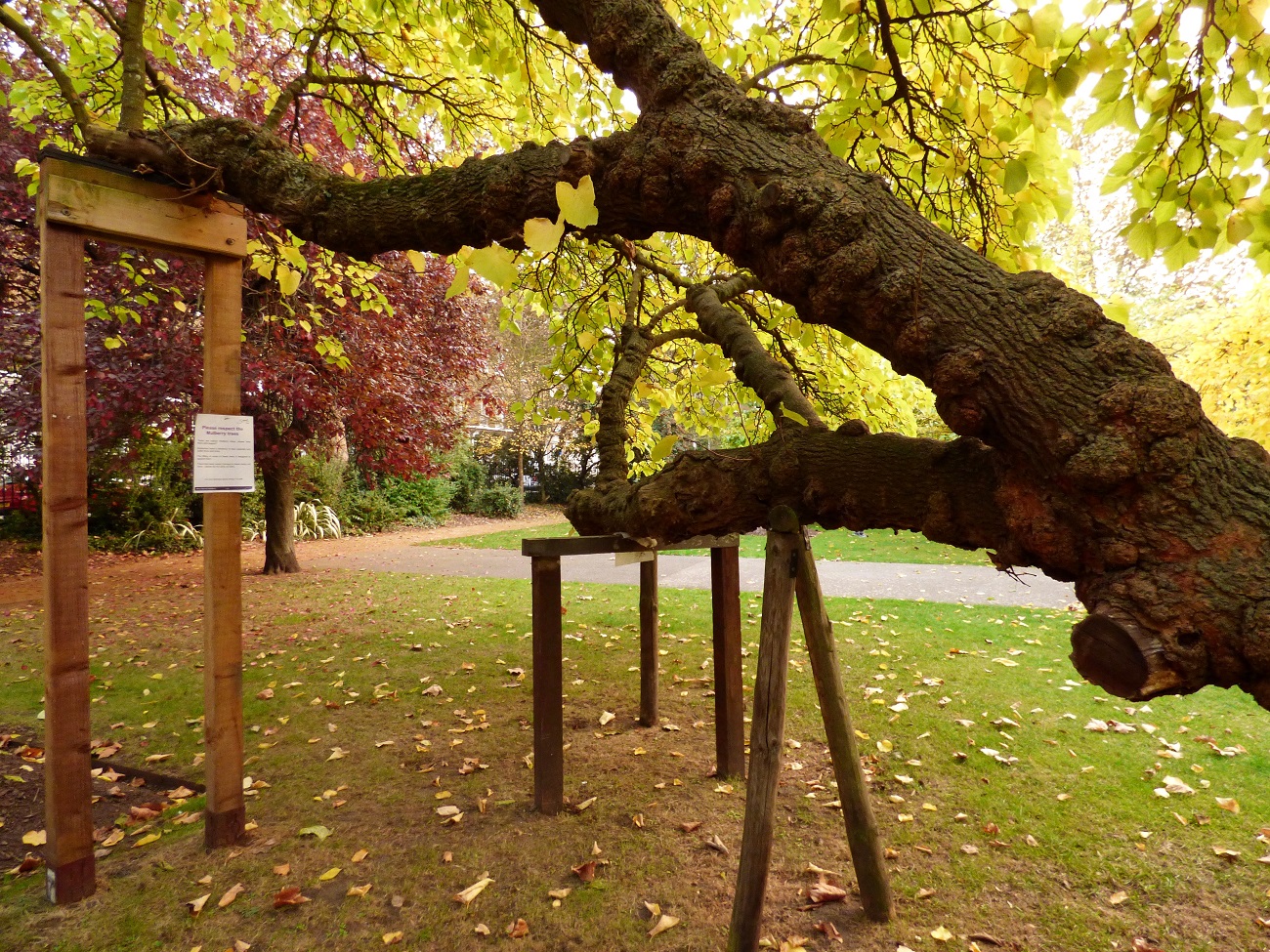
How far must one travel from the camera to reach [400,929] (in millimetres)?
2477

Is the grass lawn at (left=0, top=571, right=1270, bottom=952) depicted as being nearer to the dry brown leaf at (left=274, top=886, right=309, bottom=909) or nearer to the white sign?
the dry brown leaf at (left=274, top=886, right=309, bottom=909)

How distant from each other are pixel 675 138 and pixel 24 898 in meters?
3.61

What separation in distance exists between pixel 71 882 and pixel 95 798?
0.99 meters

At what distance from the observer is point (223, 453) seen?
291 cm

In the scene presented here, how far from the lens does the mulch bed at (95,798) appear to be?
3.04m

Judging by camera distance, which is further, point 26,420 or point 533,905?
point 26,420

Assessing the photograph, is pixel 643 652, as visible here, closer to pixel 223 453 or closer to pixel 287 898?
pixel 287 898

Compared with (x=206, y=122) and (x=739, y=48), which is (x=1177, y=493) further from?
(x=739, y=48)

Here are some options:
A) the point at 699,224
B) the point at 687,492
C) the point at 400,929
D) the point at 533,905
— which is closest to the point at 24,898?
the point at 400,929

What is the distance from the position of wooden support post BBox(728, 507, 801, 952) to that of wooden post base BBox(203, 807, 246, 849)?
2.16 m

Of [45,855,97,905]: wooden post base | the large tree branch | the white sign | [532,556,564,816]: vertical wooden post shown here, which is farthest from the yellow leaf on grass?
the large tree branch

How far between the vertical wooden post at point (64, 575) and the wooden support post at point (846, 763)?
2743mm

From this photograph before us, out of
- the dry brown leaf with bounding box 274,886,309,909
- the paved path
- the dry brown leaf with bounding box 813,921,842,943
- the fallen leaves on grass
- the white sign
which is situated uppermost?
the white sign

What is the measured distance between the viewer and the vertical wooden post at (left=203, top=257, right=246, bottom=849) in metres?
2.94
